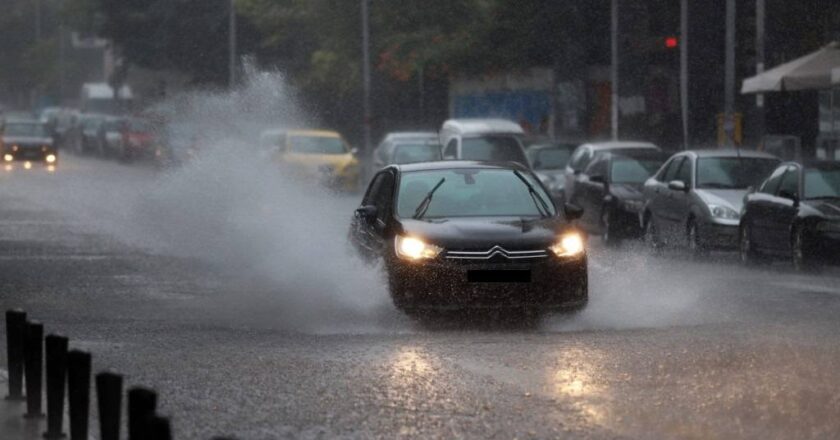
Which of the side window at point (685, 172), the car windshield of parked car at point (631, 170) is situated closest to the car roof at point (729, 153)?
the side window at point (685, 172)

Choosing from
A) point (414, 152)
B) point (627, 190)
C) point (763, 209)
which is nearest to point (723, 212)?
point (763, 209)

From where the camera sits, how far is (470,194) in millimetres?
15805

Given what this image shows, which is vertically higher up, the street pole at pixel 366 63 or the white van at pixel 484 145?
the street pole at pixel 366 63

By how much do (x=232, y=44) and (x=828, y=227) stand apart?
45.1m

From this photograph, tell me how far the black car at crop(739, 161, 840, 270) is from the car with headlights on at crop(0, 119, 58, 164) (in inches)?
1823

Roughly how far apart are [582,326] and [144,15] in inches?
2335

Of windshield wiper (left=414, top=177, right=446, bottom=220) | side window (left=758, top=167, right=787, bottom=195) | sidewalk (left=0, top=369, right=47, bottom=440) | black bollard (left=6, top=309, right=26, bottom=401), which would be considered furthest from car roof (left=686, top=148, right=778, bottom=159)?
sidewalk (left=0, top=369, right=47, bottom=440)

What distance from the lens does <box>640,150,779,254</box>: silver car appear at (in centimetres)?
2259

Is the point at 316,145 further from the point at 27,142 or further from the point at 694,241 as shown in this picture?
the point at 27,142

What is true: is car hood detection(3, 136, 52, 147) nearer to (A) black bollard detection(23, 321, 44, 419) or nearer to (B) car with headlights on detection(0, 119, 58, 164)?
(B) car with headlights on detection(0, 119, 58, 164)

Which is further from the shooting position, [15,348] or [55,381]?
[15,348]

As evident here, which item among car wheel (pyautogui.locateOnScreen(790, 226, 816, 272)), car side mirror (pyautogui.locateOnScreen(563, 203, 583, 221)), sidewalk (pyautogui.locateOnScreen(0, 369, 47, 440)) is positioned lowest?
car wheel (pyautogui.locateOnScreen(790, 226, 816, 272))

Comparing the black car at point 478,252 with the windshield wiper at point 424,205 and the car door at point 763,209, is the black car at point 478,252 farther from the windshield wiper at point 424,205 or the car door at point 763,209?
the car door at point 763,209

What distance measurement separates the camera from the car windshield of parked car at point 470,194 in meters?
15.5
